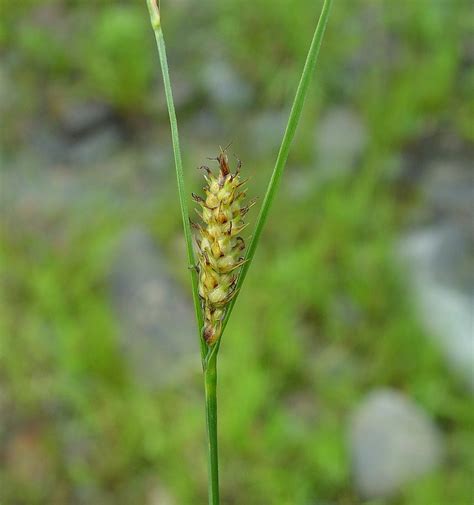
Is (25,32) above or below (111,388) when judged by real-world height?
above

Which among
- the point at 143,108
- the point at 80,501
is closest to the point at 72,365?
the point at 80,501

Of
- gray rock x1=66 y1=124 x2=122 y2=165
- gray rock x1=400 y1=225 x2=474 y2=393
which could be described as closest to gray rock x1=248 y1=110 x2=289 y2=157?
gray rock x1=66 y1=124 x2=122 y2=165

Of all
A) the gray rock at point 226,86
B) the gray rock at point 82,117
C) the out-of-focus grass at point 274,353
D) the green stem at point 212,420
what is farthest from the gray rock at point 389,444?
the gray rock at point 82,117

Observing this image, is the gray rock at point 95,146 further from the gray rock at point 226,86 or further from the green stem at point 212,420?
the green stem at point 212,420

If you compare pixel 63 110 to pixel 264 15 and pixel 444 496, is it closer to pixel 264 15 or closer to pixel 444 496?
pixel 264 15

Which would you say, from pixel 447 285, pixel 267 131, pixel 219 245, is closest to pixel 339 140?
pixel 267 131
